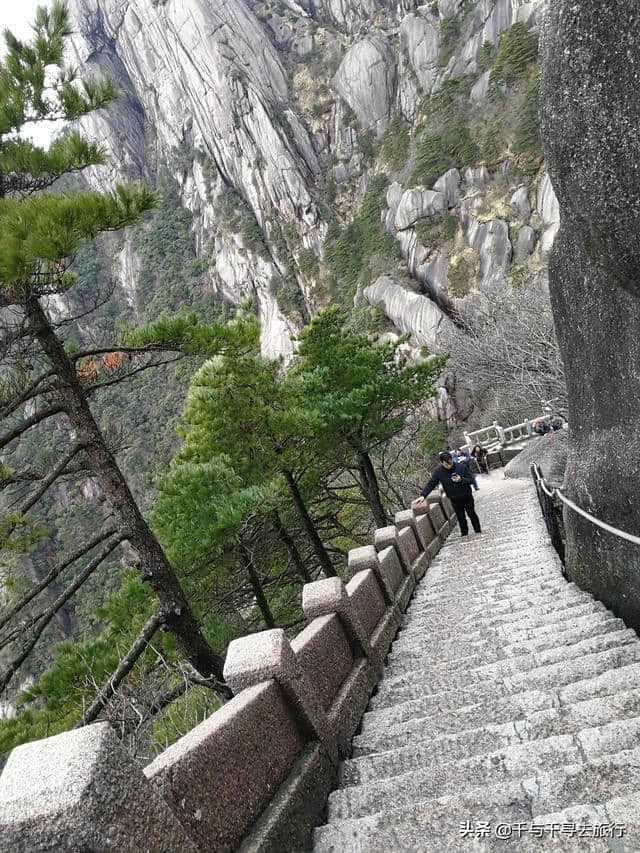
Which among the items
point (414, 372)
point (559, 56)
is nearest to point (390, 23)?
point (414, 372)

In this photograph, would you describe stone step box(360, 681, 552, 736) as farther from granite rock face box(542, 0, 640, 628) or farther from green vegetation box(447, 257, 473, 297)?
green vegetation box(447, 257, 473, 297)

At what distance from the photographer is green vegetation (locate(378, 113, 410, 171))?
52.5m

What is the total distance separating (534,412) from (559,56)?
28434 mm

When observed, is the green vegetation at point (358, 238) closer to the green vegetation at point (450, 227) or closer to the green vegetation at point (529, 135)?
the green vegetation at point (450, 227)

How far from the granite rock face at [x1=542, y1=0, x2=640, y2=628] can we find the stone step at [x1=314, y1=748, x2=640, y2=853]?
204 cm

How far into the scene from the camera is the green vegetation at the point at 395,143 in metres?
52.5

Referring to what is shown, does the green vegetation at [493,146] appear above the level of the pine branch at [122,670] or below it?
above

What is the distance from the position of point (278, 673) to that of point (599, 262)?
3329 millimetres

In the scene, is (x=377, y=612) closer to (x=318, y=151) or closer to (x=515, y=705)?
(x=515, y=705)

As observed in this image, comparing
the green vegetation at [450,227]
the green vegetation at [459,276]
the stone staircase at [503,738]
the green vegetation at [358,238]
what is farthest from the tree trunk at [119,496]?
the green vegetation at [358,238]

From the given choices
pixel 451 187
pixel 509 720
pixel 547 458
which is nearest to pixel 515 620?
pixel 509 720

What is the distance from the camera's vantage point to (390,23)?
58594 millimetres

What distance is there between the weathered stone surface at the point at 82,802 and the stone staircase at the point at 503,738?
100 cm

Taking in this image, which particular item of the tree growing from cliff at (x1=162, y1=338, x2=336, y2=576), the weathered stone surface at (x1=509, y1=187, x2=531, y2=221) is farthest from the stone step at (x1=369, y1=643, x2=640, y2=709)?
the weathered stone surface at (x1=509, y1=187, x2=531, y2=221)
